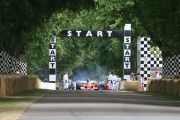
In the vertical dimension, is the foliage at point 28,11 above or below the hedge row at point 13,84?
above

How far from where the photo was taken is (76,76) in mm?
139000

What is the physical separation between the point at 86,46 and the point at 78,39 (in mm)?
6476

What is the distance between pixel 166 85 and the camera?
1404 inches

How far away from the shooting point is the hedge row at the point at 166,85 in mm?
31609

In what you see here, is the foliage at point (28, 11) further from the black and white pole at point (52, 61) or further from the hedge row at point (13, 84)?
the black and white pole at point (52, 61)

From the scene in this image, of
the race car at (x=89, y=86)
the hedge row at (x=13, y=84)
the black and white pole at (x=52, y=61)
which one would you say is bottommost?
the hedge row at (x=13, y=84)

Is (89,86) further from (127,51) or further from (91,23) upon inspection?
(127,51)

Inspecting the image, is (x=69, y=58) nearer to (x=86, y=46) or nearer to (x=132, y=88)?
(x=86, y=46)

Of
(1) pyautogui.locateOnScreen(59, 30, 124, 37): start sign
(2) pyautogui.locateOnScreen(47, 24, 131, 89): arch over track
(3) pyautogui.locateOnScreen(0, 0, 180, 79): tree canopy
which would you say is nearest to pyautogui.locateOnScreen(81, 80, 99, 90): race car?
(3) pyautogui.locateOnScreen(0, 0, 180, 79): tree canopy

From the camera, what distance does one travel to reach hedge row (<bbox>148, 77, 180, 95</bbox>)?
31609 mm

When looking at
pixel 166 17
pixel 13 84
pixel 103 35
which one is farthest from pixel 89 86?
pixel 166 17

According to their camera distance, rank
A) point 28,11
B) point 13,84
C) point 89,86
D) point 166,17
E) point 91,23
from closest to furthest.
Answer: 1. point 166,17
2. point 28,11
3. point 13,84
4. point 91,23
5. point 89,86

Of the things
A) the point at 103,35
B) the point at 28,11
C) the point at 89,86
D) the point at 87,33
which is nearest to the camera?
the point at 28,11

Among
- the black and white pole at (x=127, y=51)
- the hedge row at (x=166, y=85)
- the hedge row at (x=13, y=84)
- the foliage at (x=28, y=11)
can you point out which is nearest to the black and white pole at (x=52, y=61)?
the black and white pole at (x=127, y=51)
